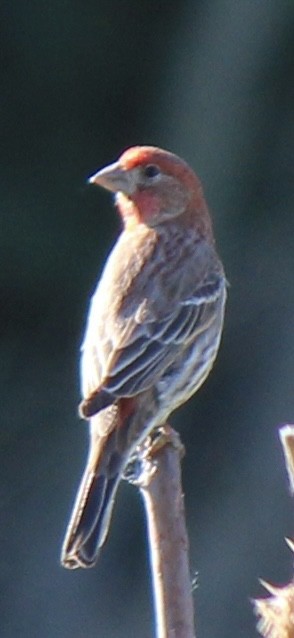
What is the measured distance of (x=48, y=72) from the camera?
6242 millimetres

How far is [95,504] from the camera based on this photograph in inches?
119

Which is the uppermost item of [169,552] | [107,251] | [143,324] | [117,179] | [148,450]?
[107,251]

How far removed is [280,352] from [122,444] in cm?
311

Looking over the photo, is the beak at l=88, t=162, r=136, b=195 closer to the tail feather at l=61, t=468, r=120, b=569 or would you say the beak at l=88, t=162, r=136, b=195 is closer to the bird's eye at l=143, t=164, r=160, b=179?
the bird's eye at l=143, t=164, r=160, b=179

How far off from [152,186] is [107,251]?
2.13m

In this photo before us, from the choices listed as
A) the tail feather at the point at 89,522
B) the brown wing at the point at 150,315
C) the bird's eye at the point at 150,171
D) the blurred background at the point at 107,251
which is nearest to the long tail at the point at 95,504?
the tail feather at the point at 89,522

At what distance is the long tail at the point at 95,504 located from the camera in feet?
9.38

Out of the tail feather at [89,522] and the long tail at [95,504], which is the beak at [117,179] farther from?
the tail feather at [89,522]

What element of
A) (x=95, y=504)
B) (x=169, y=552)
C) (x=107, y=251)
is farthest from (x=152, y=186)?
(x=107, y=251)

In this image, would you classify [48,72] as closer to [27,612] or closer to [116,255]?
[27,612]

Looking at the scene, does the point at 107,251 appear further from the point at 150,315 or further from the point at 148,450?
the point at 148,450

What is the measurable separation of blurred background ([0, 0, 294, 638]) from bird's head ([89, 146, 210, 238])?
1866mm

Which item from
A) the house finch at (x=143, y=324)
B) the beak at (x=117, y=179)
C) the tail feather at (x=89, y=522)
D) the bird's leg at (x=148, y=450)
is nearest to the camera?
the tail feather at (x=89, y=522)

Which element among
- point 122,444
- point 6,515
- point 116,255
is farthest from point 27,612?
point 122,444
